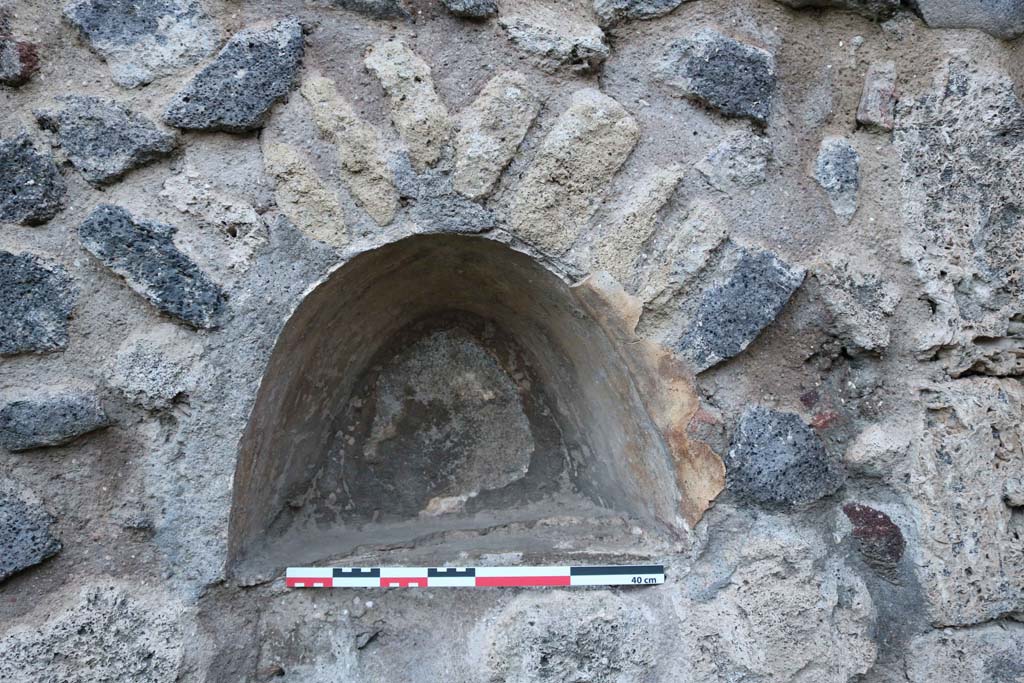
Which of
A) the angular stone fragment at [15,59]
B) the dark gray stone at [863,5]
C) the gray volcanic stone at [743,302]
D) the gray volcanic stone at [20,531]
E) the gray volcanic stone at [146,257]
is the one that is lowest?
the gray volcanic stone at [20,531]

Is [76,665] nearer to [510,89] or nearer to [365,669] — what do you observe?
[365,669]

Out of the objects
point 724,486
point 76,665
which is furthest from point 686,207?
point 76,665

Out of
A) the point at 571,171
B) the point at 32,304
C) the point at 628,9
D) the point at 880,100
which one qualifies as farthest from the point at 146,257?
the point at 880,100

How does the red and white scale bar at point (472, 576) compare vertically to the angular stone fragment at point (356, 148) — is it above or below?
below

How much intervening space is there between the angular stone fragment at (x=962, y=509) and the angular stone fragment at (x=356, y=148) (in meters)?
0.90

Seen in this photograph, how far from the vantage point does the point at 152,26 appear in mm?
1171

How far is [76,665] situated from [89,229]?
0.63m

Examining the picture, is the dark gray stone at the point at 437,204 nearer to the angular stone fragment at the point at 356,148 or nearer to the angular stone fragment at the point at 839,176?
the angular stone fragment at the point at 356,148

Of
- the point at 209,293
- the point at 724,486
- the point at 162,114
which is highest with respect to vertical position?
the point at 162,114

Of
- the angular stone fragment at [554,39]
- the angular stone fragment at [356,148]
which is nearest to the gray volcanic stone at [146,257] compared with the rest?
the angular stone fragment at [356,148]

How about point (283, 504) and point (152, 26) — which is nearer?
point (152, 26)

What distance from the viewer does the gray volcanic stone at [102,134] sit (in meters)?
1.15

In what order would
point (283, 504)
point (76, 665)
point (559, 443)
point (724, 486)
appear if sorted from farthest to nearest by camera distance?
point (559, 443) < point (283, 504) < point (724, 486) < point (76, 665)

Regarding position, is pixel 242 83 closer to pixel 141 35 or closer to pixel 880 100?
pixel 141 35
